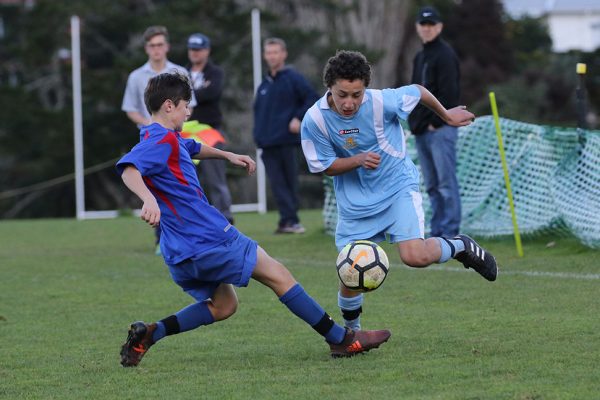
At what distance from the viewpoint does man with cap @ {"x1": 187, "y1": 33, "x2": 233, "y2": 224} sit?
11812 mm

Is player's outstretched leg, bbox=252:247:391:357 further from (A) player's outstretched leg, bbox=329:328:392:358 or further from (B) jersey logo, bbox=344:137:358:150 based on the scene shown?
(B) jersey logo, bbox=344:137:358:150

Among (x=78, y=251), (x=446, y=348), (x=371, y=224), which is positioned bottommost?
(x=78, y=251)

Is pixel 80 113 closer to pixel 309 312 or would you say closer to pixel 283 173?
pixel 283 173

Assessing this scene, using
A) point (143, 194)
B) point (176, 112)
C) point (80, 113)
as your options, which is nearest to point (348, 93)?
point (176, 112)

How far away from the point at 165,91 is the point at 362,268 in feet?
4.30

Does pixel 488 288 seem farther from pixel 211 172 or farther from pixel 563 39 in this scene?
pixel 563 39

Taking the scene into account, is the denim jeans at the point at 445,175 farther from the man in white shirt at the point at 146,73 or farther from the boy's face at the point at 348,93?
the boy's face at the point at 348,93

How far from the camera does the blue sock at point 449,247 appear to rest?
6.48 meters

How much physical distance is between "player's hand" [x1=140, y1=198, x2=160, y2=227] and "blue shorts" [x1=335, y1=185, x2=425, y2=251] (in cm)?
142

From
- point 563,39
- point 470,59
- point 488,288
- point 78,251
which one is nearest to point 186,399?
point 488,288

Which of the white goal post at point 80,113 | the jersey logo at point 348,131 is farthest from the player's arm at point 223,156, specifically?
the white goal post at point 80,113

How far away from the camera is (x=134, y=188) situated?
222 inches

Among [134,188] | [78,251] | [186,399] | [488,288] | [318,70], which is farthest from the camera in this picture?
[318,70]

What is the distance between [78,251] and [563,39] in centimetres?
5691
